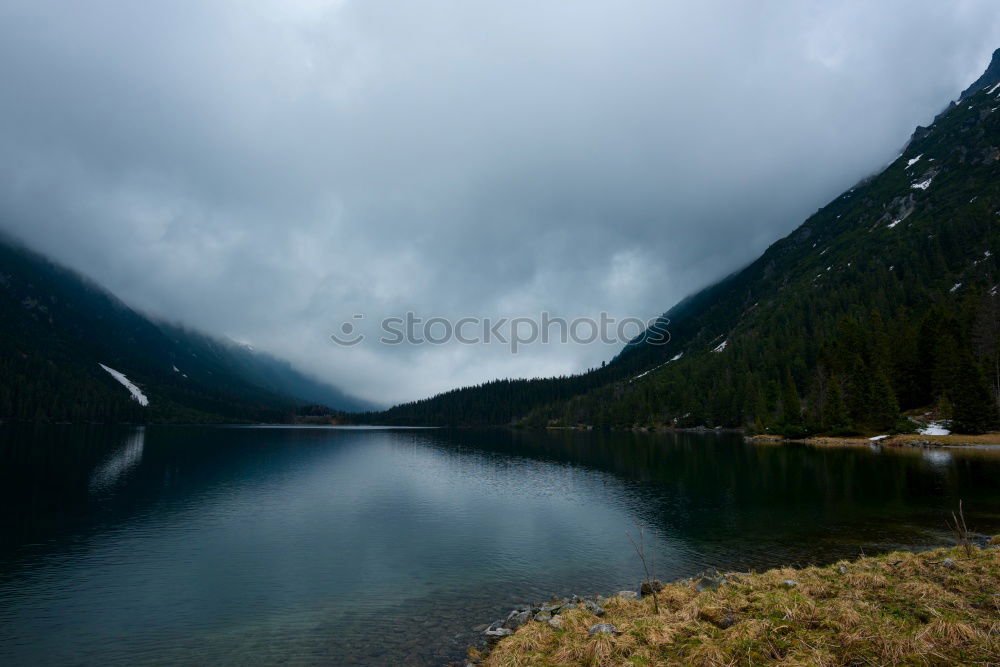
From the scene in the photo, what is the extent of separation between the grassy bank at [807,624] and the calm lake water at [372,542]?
20.7ft

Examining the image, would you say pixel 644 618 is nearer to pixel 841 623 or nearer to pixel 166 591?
pixel 841 623

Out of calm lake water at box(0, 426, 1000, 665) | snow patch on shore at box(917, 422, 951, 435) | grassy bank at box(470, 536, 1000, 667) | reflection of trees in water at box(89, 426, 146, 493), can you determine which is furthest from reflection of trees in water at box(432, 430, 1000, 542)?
reflection of trees in water at box(89, 426, 146, 493)

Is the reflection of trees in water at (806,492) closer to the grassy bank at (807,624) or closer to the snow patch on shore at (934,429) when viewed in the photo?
the snow patch on shore at (934,429)

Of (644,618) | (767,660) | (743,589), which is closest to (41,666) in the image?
(644,618)

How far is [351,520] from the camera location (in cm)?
4809

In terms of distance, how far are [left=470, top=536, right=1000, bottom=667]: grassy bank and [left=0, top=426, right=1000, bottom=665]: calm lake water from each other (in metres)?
Result: 6.32

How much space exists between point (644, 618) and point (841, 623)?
6383mm

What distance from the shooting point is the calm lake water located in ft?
74.9

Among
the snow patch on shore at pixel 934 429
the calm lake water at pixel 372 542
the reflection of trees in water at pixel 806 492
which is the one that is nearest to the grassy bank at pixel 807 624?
the calm lake water at pixel 372 542

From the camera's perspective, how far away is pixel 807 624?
14.7 metres

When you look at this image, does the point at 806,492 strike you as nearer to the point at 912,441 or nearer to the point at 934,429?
the point at 912,441

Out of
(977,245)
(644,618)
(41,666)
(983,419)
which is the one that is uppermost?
(977,245)

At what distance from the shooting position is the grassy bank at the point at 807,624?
1203 centimetres

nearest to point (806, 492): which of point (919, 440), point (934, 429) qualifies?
point (919, 440)
